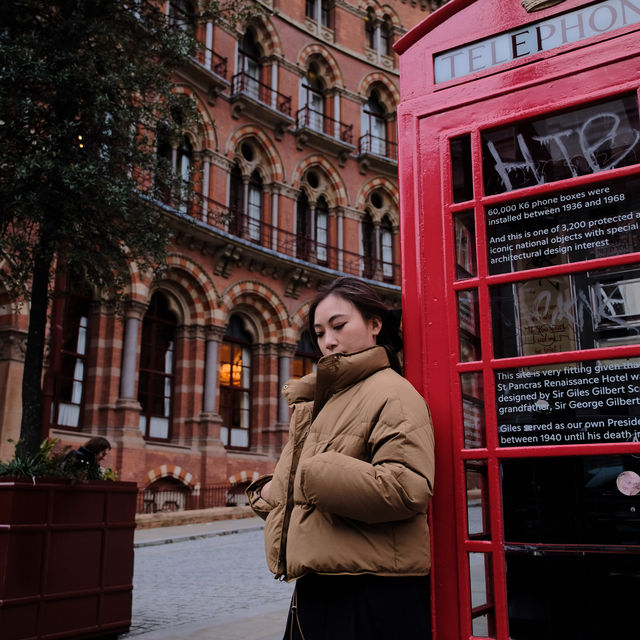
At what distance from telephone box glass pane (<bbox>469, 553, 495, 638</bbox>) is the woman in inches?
13.3

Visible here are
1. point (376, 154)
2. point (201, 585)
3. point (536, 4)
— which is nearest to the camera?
point (536, 4)

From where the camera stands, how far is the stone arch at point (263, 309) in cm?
2050

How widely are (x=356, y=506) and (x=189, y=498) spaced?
17.0 m

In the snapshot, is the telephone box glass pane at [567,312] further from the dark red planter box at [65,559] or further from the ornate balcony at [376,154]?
the ornate balcony at [376,154]

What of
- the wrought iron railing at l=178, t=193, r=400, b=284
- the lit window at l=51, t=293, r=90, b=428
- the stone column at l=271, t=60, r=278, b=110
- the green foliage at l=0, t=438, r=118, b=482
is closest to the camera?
the green foliage at l=0, t=438, r=118, b=482

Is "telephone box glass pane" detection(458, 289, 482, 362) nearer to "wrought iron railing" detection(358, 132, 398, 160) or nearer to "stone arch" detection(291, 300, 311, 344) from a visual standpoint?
"stone arch" detection(291, 300, 311, 344)

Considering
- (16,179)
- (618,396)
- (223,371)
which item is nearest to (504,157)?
(618,396)

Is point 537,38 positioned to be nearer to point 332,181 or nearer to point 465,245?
point 465,245

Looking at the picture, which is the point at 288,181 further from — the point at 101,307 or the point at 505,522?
the point at 505,522

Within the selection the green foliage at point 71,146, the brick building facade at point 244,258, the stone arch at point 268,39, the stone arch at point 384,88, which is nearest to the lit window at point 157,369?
the brick building facade at point 244,258

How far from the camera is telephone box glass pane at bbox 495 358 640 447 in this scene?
2.31 metres

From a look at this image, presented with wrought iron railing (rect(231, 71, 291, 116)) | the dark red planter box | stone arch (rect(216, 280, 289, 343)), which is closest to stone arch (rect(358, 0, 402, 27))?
wrought iron railing (rect(231, 71, 291, 116))

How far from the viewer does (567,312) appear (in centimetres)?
250

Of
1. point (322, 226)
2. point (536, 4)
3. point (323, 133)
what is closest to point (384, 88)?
point (323, 133)
